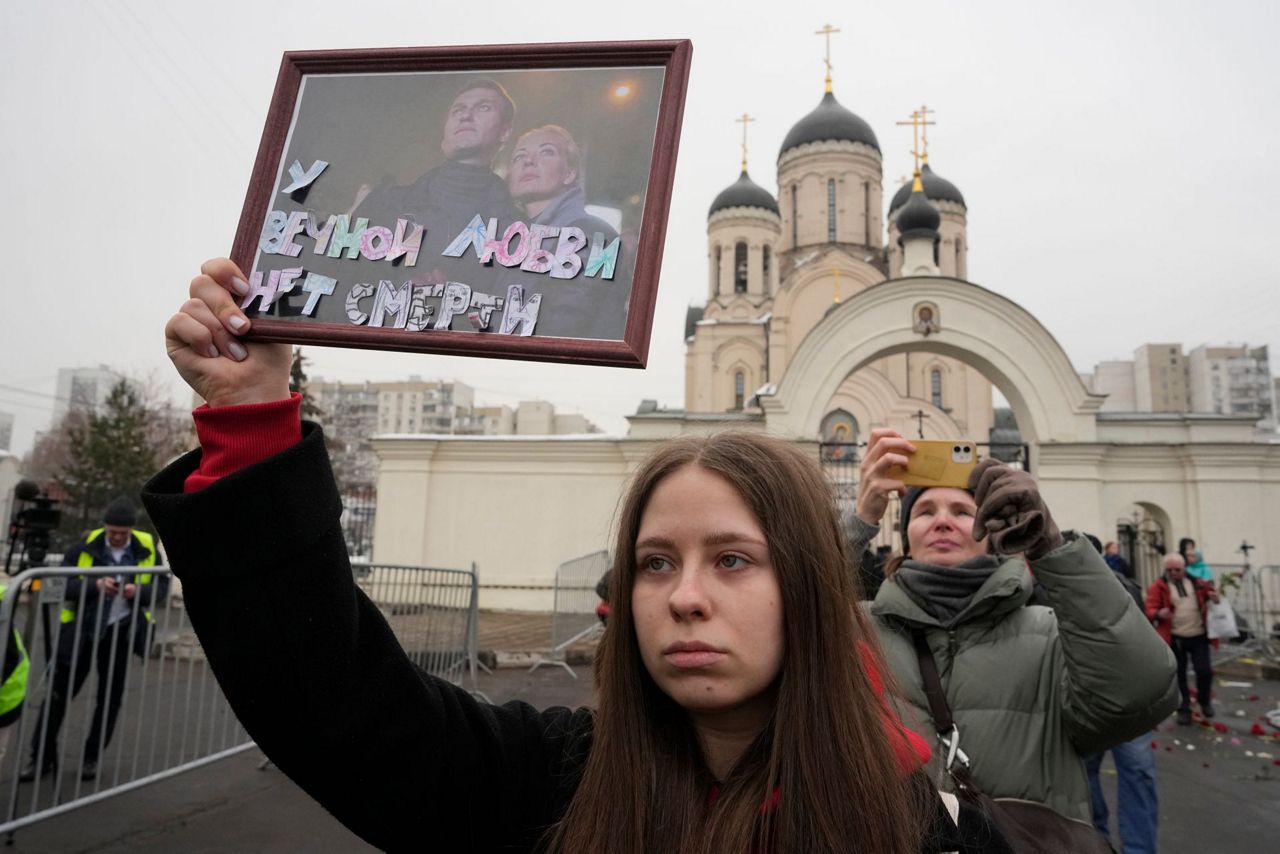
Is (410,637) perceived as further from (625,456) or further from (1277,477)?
(1277,477)

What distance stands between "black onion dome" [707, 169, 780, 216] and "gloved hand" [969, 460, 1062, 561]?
128 ft

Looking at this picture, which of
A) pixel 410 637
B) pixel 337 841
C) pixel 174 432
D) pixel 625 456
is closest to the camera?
pixel 337 841

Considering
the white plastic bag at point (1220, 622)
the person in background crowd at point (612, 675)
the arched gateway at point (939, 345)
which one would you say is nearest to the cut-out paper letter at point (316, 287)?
the person in background crowd at point (612, 675)

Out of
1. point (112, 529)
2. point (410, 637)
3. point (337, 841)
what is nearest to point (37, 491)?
point (112, 529)

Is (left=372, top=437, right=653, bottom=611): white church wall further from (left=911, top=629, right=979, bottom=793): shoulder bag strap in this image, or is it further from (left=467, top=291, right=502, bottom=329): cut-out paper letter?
(left=467, top=291, right=502, bottom=329): cut-out paper letter

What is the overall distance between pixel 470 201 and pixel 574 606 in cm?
1171

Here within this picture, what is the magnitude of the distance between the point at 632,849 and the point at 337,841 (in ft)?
13.5

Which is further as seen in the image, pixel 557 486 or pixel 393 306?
pixel 557 486

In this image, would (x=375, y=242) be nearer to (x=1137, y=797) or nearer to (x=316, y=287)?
(x=316, y=287)

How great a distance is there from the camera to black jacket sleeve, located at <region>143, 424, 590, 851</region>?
1118 mm

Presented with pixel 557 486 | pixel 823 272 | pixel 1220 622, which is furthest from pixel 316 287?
pixel 823 272

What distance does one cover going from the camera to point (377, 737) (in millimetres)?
1190

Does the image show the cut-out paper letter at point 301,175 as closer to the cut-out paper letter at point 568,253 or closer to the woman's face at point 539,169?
the woman's face at point 539,169

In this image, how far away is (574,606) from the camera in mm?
12648
